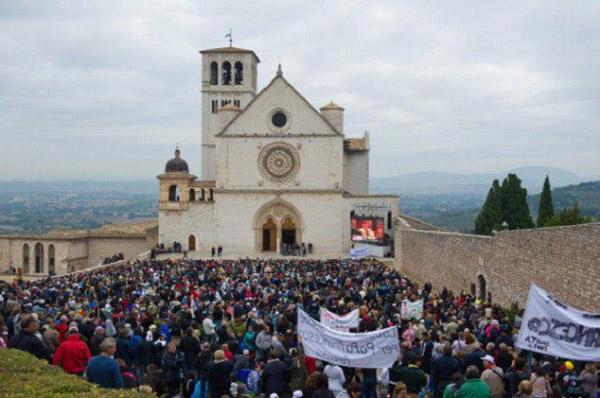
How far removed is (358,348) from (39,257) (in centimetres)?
4686

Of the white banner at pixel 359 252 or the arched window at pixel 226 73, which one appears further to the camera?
the arched window at pixel 226 73

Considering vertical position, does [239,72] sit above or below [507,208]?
above

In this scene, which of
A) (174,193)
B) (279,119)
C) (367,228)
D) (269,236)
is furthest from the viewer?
(174,193)

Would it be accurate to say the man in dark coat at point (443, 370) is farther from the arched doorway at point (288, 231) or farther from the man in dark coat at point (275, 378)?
the arched doorway at point (288, 231)

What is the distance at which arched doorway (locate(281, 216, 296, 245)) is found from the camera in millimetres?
52062

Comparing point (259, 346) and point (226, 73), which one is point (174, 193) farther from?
point (259, 346)

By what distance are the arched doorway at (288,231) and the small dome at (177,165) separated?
881 centimetres

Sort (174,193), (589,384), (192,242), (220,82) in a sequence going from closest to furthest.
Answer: (589,384)
(192,242)
(174,193)
(220,82)

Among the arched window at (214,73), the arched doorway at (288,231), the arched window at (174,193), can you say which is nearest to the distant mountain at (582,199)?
the arched window at (214,73)

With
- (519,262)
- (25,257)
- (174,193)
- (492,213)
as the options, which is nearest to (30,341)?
(519,262)

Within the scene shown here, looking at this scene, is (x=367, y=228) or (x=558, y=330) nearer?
(x=558, y=330)

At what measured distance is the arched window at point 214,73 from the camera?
61688 millimetres

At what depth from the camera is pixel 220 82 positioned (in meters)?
61.5

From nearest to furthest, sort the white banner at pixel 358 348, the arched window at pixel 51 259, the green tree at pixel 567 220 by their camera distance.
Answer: the white banner at pixel 358 348, the green tree at pixel 567 220, the arched window at pixel 51 259
